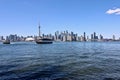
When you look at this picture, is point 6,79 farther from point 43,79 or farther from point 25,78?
point 43,79

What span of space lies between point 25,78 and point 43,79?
218 centimetres

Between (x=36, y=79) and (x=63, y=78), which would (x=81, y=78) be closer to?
(x=63, y=78)

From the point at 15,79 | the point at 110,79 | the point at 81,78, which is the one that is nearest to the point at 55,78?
the point at 81,78

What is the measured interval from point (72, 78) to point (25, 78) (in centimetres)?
558

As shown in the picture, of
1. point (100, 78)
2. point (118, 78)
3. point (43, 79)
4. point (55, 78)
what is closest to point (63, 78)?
point (55, 78)

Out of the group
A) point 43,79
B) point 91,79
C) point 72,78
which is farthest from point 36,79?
point 91,79

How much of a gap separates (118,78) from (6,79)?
13103 millimetres

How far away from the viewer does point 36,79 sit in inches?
876

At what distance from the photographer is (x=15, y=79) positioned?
22.1 meters

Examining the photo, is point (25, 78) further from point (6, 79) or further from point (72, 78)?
point (72, 78)

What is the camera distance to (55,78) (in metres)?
22.8

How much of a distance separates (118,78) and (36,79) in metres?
9.70

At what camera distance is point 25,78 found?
22594 mm

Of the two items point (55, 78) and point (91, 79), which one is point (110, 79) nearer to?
point (91, 79)
